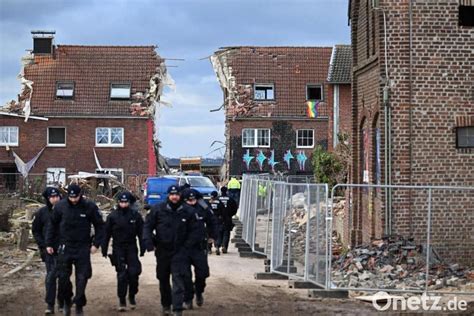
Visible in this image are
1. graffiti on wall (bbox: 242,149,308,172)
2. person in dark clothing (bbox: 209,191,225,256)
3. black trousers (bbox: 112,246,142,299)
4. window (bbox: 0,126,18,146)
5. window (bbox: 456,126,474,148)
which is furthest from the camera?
graffiti on wall (bbox: 242,149,308,172)

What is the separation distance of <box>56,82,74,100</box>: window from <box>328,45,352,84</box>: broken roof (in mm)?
18288

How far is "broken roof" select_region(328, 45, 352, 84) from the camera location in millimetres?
45094

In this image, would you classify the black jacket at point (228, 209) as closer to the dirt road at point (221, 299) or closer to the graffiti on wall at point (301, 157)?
the dirt road at point (221, 299)

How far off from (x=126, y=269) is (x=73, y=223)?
1299 millimetres

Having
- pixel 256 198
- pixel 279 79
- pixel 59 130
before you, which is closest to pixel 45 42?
pixel 59 130

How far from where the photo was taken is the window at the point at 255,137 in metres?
55.8

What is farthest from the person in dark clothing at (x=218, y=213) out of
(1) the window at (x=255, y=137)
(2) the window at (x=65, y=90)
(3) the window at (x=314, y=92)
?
(3) the window at (x=314, y=92)

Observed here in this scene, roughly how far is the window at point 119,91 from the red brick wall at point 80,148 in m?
1.80

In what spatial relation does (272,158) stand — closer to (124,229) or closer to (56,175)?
(56,175)

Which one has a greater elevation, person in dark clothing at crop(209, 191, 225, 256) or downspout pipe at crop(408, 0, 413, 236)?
downspout pipe at crop(408, 0, 413, 236)

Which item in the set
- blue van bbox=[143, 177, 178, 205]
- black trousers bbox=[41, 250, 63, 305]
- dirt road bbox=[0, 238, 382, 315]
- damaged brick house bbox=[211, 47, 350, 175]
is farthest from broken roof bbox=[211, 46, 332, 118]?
black trousers bbox=[41, 250, 63, 305]

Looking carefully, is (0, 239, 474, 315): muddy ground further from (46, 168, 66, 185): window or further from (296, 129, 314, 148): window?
(296, 129, 314, 148): window

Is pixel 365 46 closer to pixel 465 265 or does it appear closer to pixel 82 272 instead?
pixel 465 265

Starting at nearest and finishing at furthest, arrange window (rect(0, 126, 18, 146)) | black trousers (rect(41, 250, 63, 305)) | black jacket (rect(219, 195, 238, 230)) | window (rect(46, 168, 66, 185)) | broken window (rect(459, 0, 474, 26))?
black trousers (rect(41, 250, 63, 305)), broken window (rect(459, 0, 474, 26)), black jacket (rect(219, 195, 238, 230)), window (rect(46, 168, 66, 185)), window (rect(0, 126, 18, 146))
